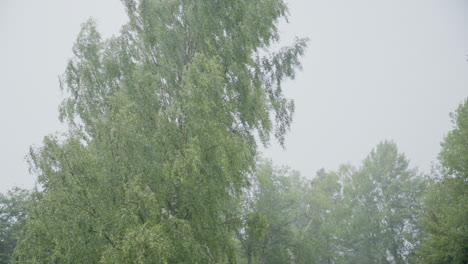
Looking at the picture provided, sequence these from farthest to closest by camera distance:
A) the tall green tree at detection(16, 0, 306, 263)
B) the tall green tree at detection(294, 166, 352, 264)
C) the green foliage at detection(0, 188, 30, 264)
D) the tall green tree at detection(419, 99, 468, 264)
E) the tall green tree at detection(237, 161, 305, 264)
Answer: the green foliage at detection(0, 188, 30, 264) < the tall green tree at detection(237, 161, 305, 264) < the tall green tree at detection(294, 166, 352, 264) < the tall green tree at detection(419, 99, 468, 264) < the tall green tree at detection(16, 0, 306, 263)

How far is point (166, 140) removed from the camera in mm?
9438

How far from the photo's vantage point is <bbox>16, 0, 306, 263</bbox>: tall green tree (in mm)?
8305

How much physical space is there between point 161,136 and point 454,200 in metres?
18.7

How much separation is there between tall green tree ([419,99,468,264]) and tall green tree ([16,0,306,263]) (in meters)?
12.0

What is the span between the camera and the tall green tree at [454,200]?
18328 mm

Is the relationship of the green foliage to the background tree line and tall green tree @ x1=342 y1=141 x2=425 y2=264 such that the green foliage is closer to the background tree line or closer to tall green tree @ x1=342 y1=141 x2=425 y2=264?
the background tree line

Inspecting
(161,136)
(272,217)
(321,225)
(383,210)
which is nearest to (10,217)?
(272,217)

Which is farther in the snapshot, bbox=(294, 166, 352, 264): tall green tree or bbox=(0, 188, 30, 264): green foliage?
bbox=(0, 188, 30, 264): green foliage

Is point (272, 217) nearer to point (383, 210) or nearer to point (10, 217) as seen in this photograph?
point (383, 210)

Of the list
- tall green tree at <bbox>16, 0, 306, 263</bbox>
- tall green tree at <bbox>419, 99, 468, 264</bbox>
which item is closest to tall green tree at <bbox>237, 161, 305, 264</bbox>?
tall green tree at <bbox>419, 99, 468, 264</bbox>

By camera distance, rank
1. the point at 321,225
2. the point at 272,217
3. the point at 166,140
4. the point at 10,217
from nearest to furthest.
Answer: the point at 166,140 → the point at 272,217 → the point at 321,225 → the point at 10,217

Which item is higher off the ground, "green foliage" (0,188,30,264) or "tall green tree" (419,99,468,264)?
"green foliage" (0,188,30,264)

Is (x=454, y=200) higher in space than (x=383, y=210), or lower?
lower

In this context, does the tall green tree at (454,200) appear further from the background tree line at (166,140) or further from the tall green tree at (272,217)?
the tall green tree at (272,217)
